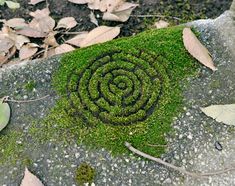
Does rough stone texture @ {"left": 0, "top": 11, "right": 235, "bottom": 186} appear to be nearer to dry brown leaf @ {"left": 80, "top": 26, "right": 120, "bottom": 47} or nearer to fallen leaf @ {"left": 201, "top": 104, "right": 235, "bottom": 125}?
fallen leaf @ {"left": 201, "top": 104, "right": 235, "bottom": 125}

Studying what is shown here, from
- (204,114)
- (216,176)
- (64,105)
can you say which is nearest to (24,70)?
(64,105)

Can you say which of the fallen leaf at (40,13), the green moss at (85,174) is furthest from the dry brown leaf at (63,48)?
the green moss at (85,174)

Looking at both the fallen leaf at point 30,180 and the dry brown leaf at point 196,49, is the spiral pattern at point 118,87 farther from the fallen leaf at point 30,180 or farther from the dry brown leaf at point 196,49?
the fallen leaf at point 30,180

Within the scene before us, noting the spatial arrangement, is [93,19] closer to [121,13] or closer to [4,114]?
[121,13]

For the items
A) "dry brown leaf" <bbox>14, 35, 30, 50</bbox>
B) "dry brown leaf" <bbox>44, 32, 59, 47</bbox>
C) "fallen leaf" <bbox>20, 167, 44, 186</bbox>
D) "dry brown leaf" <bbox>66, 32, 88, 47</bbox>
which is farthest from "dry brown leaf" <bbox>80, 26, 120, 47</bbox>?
"fallen leaf" <bbox>20, 167, 44, 186</bbox>

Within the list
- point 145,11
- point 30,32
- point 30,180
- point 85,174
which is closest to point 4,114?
point 30,180

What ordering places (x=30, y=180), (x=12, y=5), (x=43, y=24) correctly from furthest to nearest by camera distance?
1. (x=12, y=5)
2. (x=43, y=24)
3. (x=30, y=180)

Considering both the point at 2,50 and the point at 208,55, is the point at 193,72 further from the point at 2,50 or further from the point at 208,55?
the point at 2,50
